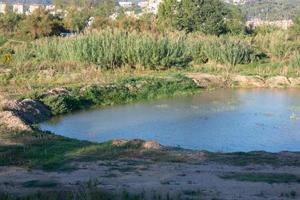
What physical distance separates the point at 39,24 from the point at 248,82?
15514 mm

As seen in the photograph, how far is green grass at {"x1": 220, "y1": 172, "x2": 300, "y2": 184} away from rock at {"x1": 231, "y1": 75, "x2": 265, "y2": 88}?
→ 17.5m

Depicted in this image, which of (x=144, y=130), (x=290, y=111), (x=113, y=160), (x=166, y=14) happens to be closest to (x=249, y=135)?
(x=144, y=130)

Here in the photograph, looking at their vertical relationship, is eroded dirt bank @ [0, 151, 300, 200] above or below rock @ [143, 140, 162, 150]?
above

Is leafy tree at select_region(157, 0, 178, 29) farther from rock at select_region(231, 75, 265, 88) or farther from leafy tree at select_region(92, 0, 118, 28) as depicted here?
rock at select_region(231, 75, 265, 88)

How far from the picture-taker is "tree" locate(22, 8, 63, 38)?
39.4 m

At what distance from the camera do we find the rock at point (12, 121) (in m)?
17.2

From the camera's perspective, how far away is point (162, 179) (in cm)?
1160

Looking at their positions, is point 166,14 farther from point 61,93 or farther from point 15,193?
point 15,193

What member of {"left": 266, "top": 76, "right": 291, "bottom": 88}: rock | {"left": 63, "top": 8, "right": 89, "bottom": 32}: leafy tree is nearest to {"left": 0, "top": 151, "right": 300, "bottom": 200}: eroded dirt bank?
{"left": 266, "top": 76, "right": 291, "bottom": 88}: rock

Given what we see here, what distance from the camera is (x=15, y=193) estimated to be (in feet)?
33.5

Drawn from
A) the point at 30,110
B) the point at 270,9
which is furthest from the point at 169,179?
the point at 270,9

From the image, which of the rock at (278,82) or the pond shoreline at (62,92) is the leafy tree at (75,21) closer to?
the pond shoreline at (62,92)

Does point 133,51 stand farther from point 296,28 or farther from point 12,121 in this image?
point 296,28

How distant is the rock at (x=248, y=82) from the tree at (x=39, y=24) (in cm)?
1449
